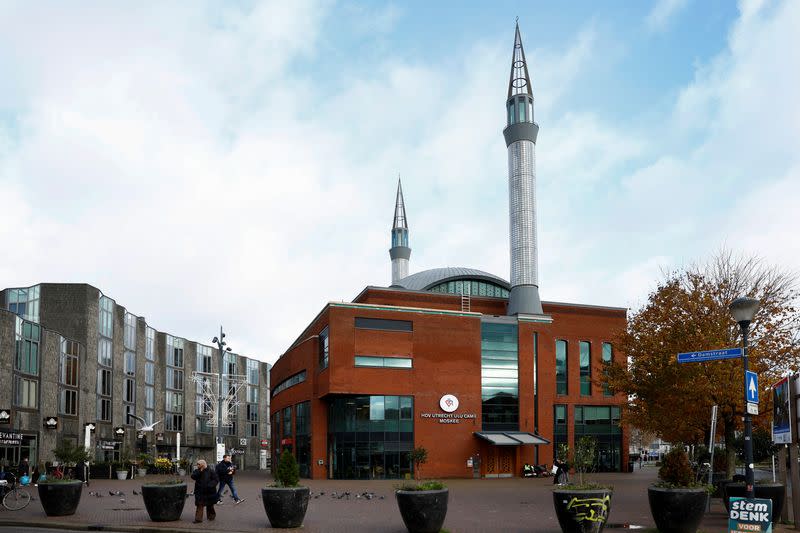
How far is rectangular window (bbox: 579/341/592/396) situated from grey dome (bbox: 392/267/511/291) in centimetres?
1117

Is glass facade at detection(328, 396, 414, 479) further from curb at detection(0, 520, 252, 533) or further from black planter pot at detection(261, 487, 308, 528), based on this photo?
black planter pot at detection(261, 487, 308, 528)

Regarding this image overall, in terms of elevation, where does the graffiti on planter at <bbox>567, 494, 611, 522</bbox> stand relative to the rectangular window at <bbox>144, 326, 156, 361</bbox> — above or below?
below

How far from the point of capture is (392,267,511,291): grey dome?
7106 cm

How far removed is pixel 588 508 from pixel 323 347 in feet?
133

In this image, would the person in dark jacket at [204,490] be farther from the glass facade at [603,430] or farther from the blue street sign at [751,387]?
the glass facade at [603,430]

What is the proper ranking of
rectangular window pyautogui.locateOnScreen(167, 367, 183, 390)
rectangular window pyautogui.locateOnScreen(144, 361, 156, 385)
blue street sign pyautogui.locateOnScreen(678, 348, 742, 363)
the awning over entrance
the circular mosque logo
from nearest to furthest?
blue street sign pyautogui.locateOnScreen(678, 348, 742, 363)
the awning over entrance
the circular mosque logo
rectangular window pyautogui.locateOnScreen(144, 361, 156, 385)
rectangular window pyautogui.locateOnScreen(167, 367, 183, 390)

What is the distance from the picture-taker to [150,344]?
94.9 metres

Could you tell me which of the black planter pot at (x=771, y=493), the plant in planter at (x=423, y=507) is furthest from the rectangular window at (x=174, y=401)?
the black planter pot at (x=771, y=493)

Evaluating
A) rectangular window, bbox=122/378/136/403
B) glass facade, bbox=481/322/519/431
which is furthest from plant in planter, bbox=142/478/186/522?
Answer: rectangular window, bbox=122/378/136/403

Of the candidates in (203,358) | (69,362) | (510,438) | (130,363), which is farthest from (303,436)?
(203,358)

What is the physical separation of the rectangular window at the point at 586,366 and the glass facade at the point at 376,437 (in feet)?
51.9

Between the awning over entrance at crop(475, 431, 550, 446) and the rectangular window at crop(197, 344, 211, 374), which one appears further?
the rectangular window at crop(197, 344, 211, 374)

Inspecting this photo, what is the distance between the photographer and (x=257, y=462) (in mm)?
119438

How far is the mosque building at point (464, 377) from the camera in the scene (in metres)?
52.4
